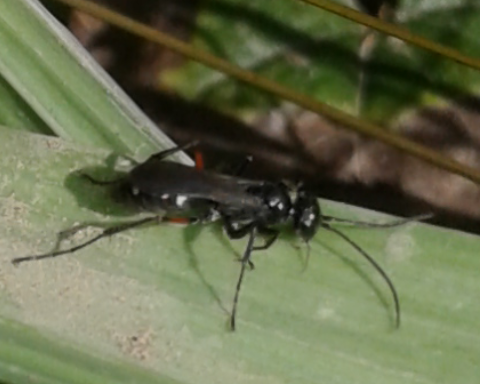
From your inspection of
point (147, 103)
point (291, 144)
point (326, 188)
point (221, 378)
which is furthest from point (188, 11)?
point (221, 378)

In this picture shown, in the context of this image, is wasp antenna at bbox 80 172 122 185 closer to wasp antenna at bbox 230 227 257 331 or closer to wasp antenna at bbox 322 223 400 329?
wasp antenna at bbox 230 227 257 331

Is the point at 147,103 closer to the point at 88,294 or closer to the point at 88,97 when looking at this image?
the point at 88,97

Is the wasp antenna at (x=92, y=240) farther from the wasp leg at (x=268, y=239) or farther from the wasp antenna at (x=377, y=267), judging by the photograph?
the wasp antenna at (x=377, y=267)

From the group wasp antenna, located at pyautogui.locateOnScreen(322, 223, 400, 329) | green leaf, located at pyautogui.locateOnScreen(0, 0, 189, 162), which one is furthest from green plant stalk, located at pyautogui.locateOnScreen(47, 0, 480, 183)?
wasp antenna, located at pyautogui.locateOnScreen(322, 223, 400, 329)

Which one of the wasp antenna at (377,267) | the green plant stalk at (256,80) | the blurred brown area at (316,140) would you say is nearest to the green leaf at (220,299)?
the wasp antenna at (377,267)

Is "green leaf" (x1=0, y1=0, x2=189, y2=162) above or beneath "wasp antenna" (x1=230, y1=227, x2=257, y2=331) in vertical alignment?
above
